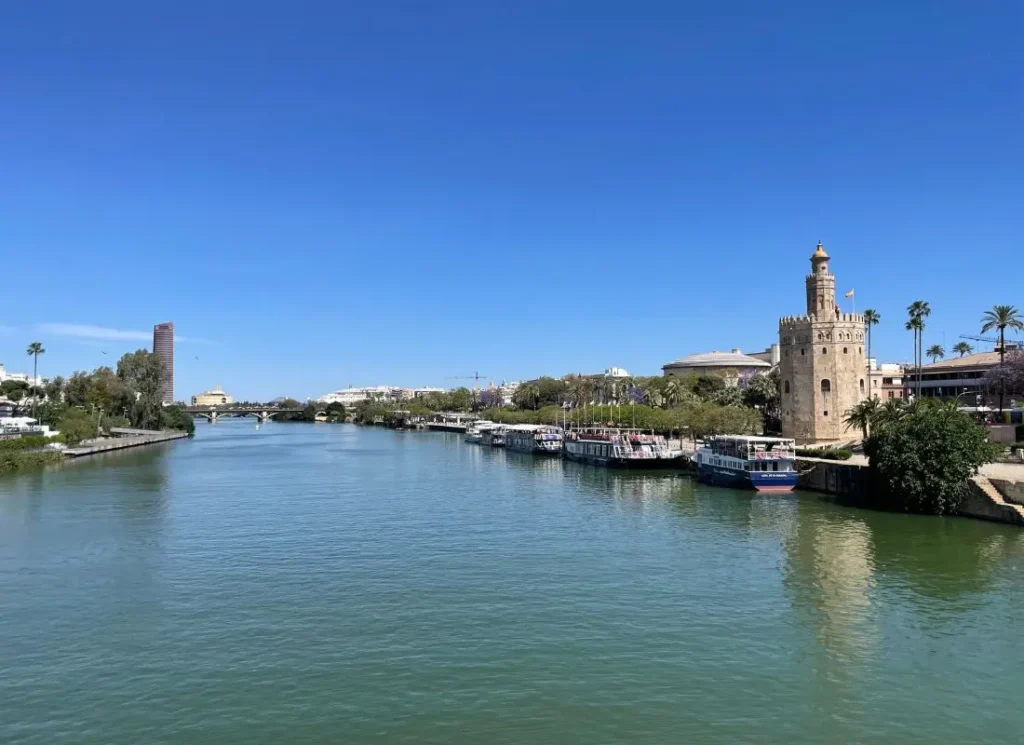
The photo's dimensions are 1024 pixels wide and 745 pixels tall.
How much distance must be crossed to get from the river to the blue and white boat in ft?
26.0

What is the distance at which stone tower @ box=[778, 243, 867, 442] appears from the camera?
62.5m

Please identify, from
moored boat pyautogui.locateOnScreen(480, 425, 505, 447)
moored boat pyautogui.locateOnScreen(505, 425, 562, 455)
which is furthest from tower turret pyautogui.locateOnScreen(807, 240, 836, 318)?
moored boat pyautogui.locateOnScreen(480, 425, 505, 447)

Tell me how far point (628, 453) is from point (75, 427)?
210 feet

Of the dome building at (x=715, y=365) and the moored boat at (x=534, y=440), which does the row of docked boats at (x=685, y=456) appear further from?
the dome building at (x=715, y=365)

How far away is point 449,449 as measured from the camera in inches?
4473

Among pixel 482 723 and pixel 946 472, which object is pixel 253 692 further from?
pixel 946 472

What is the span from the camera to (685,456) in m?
68.6

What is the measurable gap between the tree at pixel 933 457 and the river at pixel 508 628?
1791 millimetres

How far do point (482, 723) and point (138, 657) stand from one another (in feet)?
30.6

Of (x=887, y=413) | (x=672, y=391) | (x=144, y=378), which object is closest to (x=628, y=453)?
(x=887, y=413)

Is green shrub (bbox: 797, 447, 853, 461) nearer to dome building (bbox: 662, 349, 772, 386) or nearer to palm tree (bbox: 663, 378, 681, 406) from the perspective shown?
palm tree (bbox: 663, 378, 681, 406)

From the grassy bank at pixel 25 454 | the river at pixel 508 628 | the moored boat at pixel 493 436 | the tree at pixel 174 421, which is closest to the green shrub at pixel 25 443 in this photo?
the grassy bank at pixel 25 454

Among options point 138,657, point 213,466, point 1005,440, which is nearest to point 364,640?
point 138,657

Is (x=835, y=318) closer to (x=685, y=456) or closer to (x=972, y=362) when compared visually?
(x=685, y=456)
